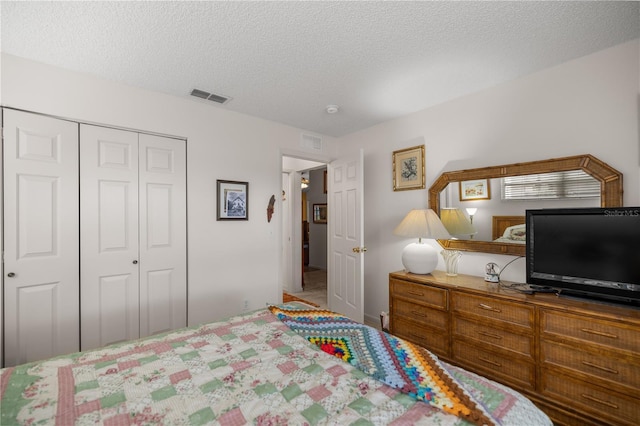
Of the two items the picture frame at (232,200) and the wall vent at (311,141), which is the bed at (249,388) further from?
the wall vent at (311,141)

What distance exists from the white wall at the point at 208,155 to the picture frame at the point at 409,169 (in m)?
1.28

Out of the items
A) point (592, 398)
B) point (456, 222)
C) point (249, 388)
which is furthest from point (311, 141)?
point (592, 398)

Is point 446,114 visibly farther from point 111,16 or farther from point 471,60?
point 111,16

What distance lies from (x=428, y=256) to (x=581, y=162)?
1.33 meters

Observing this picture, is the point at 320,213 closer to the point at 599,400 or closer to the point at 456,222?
the point at 456,222

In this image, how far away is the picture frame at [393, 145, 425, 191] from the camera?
3.09 metres

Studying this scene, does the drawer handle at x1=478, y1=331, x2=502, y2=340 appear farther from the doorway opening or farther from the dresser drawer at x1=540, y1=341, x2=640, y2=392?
the doorway opening

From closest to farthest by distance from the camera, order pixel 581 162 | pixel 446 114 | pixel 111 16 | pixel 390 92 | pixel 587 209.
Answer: pixel 111 16
pixel 587 209
pixel 581 162
pixel 390 92
pixel 446 114

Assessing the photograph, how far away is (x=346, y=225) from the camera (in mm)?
3588

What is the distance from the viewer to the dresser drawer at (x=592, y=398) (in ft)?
5.13

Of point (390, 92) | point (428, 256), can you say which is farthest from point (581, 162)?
point (390, 92)

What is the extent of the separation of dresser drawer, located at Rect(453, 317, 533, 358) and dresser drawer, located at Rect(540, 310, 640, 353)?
6.0 inches

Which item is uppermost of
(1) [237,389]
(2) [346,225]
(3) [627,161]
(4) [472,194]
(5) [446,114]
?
(5) [446,114]

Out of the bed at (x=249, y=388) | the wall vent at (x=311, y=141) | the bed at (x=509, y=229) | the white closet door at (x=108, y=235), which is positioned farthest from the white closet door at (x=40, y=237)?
the bed at (x=509, y=229)
